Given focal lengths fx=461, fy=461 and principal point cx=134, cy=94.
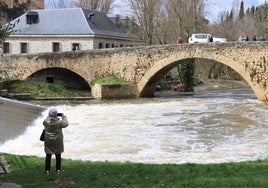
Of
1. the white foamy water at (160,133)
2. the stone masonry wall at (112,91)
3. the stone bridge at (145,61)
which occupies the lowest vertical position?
the white foamy water at (160,133)

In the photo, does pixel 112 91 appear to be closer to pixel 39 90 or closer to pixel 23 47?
pixel 39 90

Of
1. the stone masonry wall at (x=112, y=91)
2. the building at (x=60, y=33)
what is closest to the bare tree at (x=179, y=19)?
the building at (x=60, y=33)

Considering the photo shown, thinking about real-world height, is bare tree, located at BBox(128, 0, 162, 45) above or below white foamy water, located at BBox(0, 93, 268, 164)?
above

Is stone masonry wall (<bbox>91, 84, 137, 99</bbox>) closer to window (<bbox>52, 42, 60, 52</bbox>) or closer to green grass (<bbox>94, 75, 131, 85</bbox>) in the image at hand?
green grass (<bbox>94, 75, 131, 85</bbox>)

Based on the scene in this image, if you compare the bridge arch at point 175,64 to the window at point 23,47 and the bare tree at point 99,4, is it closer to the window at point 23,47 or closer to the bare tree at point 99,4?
the window at point 23,47

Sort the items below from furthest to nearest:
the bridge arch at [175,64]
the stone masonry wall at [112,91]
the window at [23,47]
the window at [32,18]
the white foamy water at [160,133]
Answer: the window at [32,18], the window at [23,47], the stone masonry wall at [112,91], the bridge arch at [175,64], the white foamy water at [160,133]

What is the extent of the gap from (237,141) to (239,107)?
935 cm

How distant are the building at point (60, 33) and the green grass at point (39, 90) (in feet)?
30.4

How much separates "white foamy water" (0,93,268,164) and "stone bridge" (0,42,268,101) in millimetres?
2217

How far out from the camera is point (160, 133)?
641 inches

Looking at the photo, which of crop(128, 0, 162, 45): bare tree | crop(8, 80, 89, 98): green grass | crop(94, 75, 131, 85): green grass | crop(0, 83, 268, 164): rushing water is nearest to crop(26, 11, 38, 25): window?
crop(128, 0, 162, 45): bare tree

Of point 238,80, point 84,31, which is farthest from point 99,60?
point 238,80

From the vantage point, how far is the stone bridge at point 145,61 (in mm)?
25547

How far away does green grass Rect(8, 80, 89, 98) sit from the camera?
2828 cm
